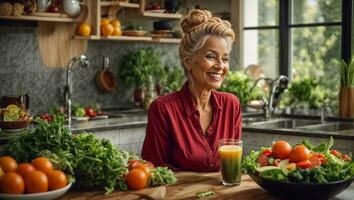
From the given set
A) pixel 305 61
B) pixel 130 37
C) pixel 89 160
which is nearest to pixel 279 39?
pixel 305 61

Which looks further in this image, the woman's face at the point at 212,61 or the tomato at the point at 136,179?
the woman's face at the point at 212,61

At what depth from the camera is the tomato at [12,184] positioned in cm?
198

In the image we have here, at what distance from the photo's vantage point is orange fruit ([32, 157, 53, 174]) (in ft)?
6.77

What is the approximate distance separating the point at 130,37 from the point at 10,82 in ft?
3.67

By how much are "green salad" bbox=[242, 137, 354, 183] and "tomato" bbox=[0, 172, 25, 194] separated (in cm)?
85

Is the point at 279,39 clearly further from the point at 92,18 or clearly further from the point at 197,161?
the point at 197,161

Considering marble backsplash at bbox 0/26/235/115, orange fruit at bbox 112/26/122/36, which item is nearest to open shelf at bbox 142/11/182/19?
orange fruit at bbox 112/26/122/36

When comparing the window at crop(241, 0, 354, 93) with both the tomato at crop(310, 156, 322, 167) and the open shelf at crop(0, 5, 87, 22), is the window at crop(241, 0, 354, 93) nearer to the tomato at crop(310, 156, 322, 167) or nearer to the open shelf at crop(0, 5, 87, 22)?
the open shelf at crop(0, 5, 87, 22)

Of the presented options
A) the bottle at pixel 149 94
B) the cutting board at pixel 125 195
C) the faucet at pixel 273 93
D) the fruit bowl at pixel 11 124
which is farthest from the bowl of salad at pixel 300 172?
the bottle at pixel 149 94

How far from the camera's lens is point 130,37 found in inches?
207

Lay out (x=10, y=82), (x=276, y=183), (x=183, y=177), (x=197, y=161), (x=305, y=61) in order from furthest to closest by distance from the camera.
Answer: (x=305, y=61) < (x=10, y=82) < (x=197, y=161) < (x=183, y=177) < (x=276, y=183)

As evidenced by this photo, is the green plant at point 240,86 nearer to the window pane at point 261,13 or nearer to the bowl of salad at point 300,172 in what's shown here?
the window pane at point 261,13

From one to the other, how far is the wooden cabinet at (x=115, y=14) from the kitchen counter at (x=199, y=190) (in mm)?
2766

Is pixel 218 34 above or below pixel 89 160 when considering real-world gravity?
above
